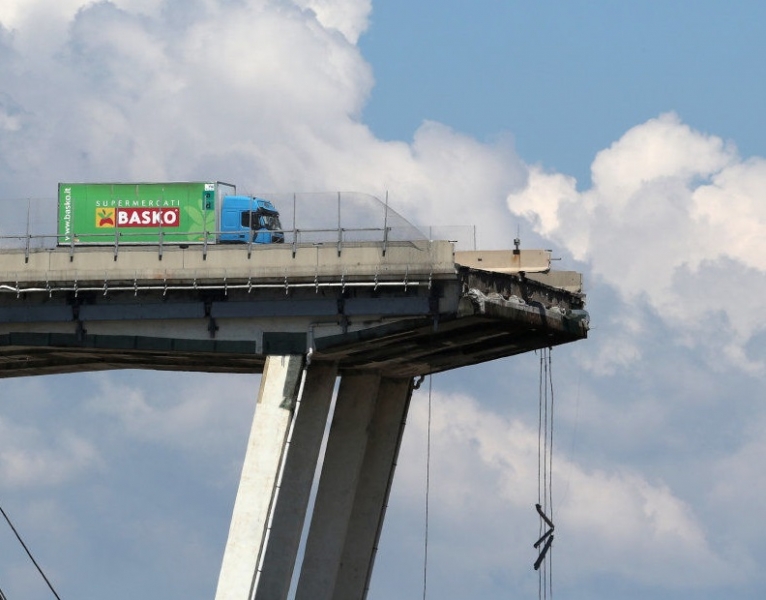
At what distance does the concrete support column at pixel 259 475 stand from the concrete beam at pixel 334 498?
1047 centimetres

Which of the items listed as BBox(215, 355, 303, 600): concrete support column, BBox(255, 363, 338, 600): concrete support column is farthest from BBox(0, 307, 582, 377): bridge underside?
BBox(255, 363, 338, 600): concrete support column

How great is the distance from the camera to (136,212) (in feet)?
336

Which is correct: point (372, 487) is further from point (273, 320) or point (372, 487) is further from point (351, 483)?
point (273, 320)

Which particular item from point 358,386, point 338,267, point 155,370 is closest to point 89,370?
point 155,370

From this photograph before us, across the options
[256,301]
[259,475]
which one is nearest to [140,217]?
[256,301]

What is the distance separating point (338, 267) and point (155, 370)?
708 inches

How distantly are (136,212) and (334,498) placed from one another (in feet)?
57.8

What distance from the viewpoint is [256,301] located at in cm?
9969

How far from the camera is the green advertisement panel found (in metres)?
102

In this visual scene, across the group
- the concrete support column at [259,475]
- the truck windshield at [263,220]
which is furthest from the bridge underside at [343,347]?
the truck windshield at [263,220]

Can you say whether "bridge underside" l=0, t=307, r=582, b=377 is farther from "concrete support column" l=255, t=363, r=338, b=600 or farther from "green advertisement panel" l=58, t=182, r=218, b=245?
"green advertisement panel" l=58, t=182, r=218, b=245

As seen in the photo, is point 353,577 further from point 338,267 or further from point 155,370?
point 338,267

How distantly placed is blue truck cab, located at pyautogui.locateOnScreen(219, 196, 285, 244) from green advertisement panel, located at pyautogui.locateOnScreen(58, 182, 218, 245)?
144 centimetres

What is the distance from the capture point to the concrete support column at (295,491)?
9938 centimetres
